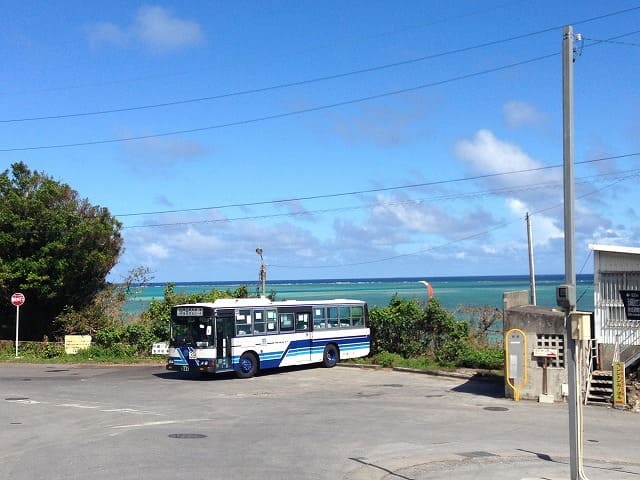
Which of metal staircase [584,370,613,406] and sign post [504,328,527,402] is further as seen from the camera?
sign post [504,328,527,402]

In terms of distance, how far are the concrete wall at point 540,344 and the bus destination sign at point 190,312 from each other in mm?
10285

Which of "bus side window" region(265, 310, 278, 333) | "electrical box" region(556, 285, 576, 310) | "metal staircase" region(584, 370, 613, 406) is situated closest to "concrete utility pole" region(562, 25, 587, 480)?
"electrical box" region(556, 285, 576, 310)

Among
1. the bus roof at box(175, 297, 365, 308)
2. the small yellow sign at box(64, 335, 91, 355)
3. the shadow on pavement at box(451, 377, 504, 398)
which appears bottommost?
the shadow on pavement at box(451, 377, 504, 398)

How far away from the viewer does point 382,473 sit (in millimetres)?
11734

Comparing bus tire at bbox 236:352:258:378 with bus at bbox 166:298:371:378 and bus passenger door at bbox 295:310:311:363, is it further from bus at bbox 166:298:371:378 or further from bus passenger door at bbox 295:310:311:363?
bus passenger door at bbox 295:310:311:363

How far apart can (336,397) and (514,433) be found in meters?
6.78

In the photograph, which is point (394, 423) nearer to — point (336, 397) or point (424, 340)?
point (336, 397)

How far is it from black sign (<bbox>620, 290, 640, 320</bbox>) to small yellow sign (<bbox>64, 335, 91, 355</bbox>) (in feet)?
79.5

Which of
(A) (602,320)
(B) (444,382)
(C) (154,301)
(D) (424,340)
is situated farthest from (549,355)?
(C) (154,301)

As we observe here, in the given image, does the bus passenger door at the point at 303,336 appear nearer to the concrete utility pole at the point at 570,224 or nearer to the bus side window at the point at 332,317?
the bus side window at the point at 332,317

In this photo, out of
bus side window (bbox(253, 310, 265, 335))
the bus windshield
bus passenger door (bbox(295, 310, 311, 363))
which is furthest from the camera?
bus passenger door (bbox(295, 310, 311, 363))

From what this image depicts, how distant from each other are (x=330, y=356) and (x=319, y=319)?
1.69m

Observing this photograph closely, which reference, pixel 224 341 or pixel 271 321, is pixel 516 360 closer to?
pixel 271 321

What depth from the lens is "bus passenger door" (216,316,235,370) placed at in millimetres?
25375
